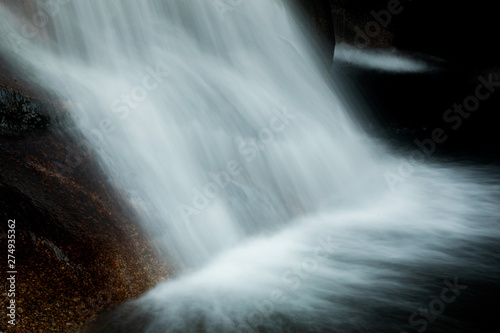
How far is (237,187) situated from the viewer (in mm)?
3328

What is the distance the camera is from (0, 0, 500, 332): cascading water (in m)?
2.54

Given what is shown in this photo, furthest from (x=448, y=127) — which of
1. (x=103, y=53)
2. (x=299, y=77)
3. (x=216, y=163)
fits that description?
(x=103, y=53)

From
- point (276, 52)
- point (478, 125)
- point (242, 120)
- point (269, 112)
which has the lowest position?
point (242, 120)

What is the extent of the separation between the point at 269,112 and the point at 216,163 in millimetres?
1380

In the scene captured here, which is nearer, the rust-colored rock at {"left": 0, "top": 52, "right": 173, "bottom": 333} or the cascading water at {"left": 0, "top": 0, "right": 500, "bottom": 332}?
the rust-colored rock at {"left": 0, "top": 52, "right": 173, "bottom": 333}

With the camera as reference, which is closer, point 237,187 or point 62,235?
point 62,235

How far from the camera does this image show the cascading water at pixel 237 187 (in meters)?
2.54

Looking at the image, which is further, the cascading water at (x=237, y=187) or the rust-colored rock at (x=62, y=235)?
the cascading water at (x=237, y=187)

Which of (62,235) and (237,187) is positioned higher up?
(237,187)

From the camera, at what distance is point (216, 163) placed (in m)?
3.38

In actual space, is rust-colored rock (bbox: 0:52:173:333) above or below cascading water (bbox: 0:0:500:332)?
below

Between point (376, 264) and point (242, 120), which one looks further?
point (242, 120)

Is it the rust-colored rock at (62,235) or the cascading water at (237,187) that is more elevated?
the cascading water at (237,187)

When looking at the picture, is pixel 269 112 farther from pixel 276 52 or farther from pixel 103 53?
pixel 103 53
